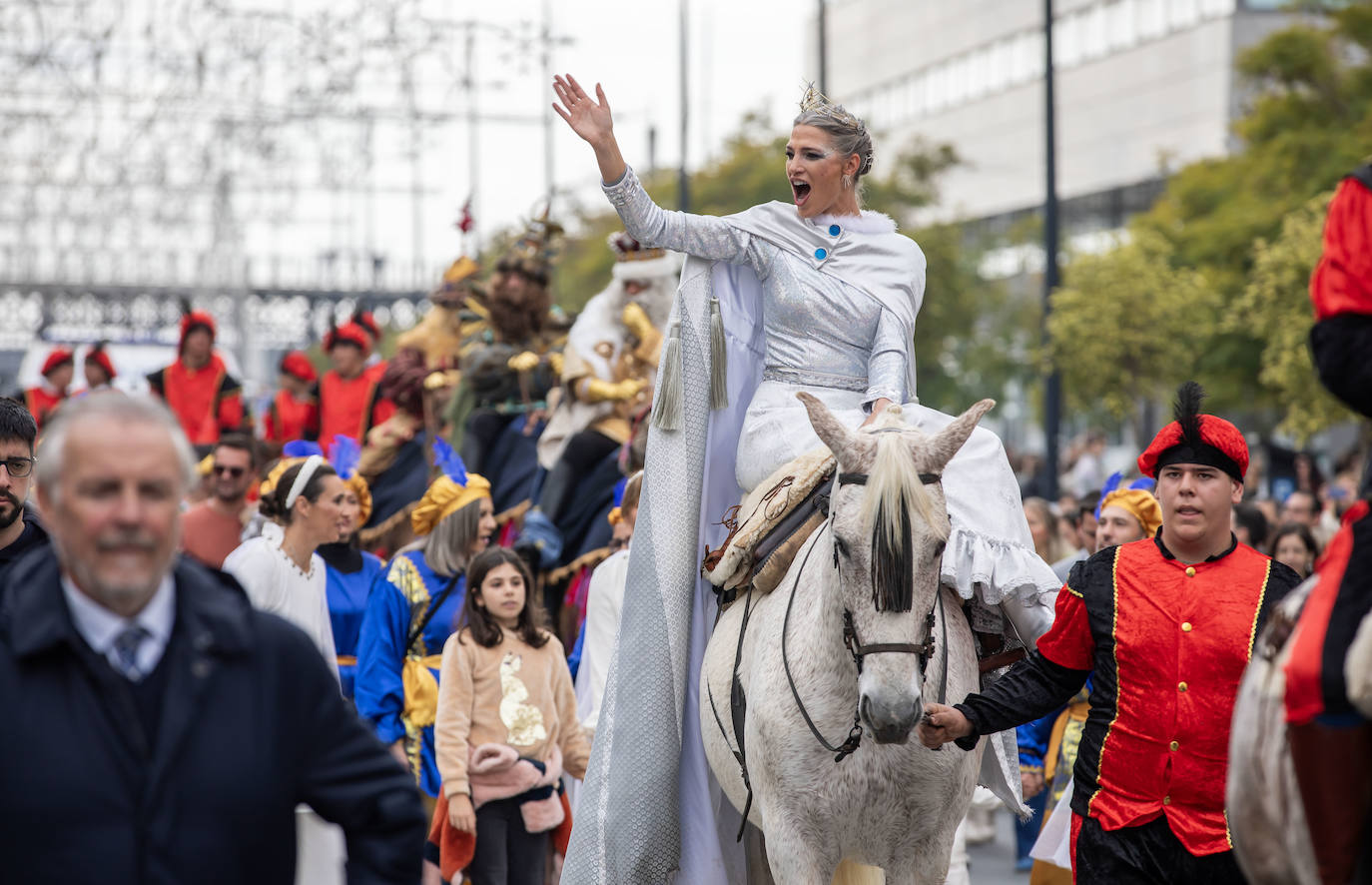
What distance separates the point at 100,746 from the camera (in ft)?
9.81

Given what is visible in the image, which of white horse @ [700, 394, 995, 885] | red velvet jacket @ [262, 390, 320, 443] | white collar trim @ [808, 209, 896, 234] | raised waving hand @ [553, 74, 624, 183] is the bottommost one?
white horse @ [700, 394, 995, 885]

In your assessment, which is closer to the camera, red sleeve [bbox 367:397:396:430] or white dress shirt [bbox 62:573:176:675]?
white dress shirt [bbox 62:573:176:675]

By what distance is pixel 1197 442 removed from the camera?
5.21 metres

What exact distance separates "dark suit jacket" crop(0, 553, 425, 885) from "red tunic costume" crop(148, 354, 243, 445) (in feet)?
42.7

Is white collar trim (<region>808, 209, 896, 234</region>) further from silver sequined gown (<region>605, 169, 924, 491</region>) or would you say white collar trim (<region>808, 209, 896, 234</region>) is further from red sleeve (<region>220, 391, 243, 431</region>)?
red sleeve (<region>220, 391, 243, 431</region>)

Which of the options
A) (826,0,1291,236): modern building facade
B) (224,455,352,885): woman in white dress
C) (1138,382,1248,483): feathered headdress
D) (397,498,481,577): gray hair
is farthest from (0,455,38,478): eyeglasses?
(826,0,1291,236): modern building facade

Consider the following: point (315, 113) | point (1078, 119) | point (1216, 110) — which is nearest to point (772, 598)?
point (315, 113)

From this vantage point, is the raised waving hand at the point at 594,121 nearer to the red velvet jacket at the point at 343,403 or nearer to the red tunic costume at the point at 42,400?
the red velvet jacket at the point at 343,403

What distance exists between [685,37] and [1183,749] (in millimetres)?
25508

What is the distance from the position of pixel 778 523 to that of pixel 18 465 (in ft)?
7.87

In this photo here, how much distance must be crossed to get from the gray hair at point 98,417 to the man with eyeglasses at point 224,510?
682cm

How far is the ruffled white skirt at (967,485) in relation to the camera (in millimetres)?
5969

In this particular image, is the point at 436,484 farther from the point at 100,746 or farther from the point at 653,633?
the point at 100,746

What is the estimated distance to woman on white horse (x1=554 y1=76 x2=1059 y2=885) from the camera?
264 inches
